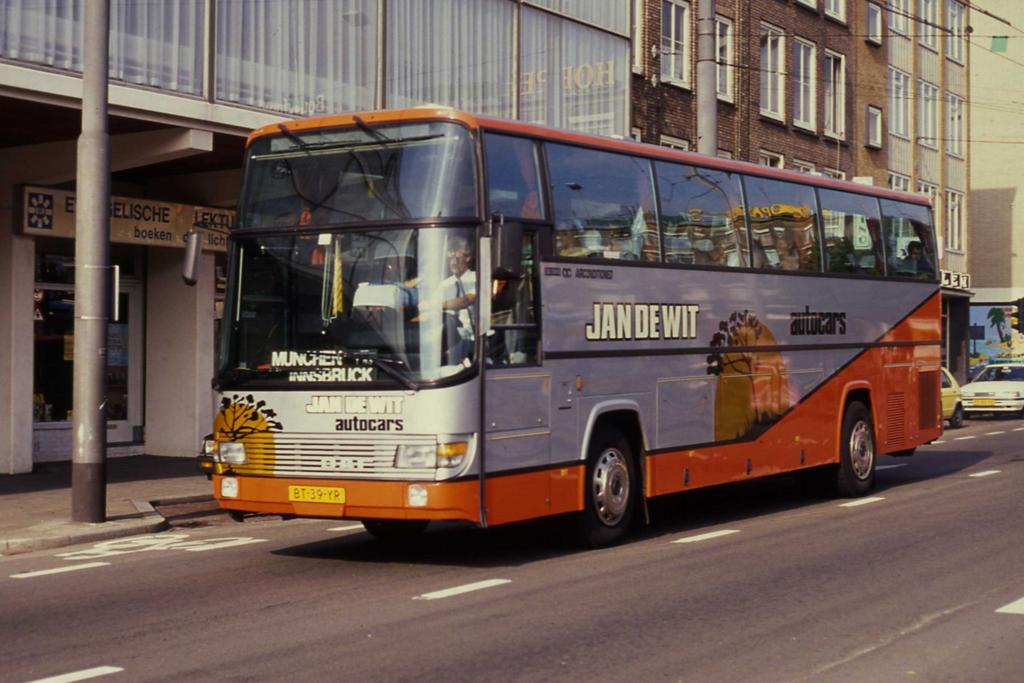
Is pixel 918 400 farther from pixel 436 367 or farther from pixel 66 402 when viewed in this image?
pixel 66 402

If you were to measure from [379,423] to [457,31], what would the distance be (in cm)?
1161

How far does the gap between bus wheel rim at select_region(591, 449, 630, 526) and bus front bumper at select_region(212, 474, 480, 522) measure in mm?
1768

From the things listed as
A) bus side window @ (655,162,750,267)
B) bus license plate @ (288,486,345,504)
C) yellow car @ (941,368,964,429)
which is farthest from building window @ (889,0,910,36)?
bus license plate @ (288,486,345,504)

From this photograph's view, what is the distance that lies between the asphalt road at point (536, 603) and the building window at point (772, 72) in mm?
23056

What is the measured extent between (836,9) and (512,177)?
31826 mm

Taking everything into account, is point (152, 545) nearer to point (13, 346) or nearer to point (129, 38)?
point (129, 38)

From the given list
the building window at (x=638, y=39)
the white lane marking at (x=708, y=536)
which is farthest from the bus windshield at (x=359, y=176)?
the building window at (x=638, y=39)

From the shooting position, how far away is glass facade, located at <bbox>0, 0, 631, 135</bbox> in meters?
16.7

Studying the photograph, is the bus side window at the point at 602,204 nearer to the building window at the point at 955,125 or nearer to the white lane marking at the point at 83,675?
the white lane marking at the point at 83,675

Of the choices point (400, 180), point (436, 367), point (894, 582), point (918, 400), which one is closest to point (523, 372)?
point (436, 367)

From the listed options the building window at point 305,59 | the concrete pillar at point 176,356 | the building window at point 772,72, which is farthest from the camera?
the building window at point 772,72

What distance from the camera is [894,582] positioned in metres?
10.3

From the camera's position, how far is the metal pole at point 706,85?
20.0 meters

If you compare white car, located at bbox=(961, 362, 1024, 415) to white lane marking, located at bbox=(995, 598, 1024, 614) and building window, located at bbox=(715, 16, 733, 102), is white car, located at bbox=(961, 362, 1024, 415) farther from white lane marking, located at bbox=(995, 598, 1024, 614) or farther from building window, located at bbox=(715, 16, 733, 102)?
white lane marking, located at bbox=(995, 598, 1024, 614)
